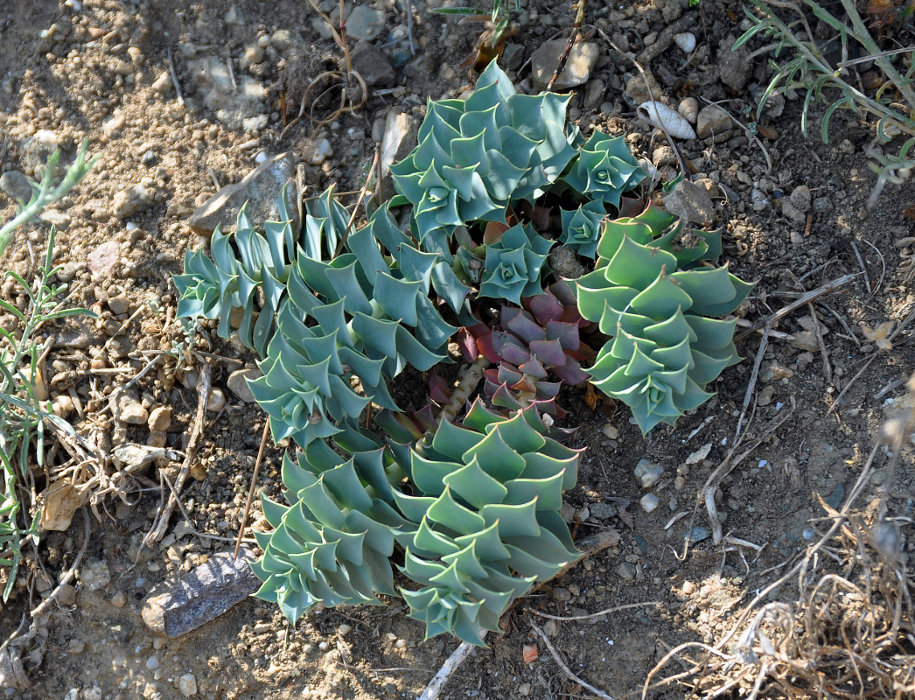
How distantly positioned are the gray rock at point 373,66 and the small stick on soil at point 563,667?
1.68 m

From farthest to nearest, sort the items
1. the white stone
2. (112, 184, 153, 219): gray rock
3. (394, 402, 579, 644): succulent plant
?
(112, 184, 153, 219): gray rock → the white stone → (394, 402, 579, 644): succulent plant

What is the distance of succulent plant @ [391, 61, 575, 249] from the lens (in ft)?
6.67

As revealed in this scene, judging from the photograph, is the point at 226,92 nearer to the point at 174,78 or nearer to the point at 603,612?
the point at 174,78

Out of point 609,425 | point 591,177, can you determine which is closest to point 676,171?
point 591,177

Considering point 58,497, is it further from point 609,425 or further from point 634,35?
point 634,35

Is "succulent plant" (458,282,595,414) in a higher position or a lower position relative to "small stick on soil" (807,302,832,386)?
higher

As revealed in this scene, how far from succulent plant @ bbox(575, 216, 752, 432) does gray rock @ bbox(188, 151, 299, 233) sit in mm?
1019

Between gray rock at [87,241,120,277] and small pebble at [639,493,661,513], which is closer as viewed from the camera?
small pebble at [639,493,661,513]

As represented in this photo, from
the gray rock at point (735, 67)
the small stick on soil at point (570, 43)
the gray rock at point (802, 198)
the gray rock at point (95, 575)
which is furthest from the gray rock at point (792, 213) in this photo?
the gray rock at point (95, 575)

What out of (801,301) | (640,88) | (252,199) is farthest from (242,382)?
(801,301)

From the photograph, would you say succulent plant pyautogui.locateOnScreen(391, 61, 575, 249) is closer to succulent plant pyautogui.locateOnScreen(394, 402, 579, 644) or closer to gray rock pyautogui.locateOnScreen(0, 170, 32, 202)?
succulent plant pyautogui.locateOnScreen(394, 402, 579, 644)

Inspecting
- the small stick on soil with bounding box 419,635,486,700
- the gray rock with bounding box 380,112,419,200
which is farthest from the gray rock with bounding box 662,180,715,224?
the small stick on soil with bounding box 419,635,486,700

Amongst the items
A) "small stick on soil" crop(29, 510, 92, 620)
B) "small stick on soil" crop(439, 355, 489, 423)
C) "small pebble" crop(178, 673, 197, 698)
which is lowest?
"small pebble" crop(178, 673, 197, 698)

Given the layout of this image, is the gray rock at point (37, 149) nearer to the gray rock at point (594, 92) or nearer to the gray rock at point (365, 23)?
the gray rock at point (365, 23)
